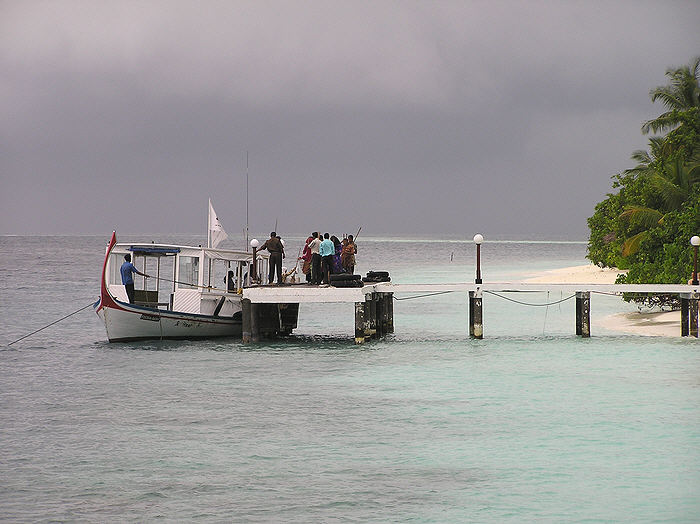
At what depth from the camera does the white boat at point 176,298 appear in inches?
Result: 1233

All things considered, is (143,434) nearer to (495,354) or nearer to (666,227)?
(495,354)

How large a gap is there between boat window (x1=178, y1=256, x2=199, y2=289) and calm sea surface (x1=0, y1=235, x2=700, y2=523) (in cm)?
221

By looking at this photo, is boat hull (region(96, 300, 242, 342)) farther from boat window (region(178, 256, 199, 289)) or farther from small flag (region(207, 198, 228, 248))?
small flag (region(207, 198, 228, 248))

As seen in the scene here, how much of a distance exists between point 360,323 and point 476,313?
13.6ft

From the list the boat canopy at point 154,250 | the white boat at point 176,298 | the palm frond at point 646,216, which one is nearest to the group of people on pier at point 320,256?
the white boat at point 176,298

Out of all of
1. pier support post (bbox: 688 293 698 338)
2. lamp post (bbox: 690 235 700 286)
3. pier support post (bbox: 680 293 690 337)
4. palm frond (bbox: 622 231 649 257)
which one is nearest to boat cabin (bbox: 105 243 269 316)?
lamp post (bbox: 690 235 700 286)

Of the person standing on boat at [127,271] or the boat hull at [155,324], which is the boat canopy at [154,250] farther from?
the boat hull at [155,324]

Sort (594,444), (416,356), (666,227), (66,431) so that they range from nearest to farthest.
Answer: (594,444) < (66,431) < (416,356) < (666,227)

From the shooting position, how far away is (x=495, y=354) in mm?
30406

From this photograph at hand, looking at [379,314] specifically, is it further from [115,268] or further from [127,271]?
[115,268]

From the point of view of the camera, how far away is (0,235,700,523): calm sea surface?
14602 mm

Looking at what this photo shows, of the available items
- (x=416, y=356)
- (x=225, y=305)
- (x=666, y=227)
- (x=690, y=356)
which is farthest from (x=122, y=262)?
(x=666, y=227)

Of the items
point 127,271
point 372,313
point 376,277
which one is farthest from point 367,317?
point 127,271

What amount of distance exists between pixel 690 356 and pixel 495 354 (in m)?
5.98
